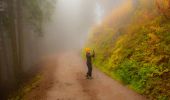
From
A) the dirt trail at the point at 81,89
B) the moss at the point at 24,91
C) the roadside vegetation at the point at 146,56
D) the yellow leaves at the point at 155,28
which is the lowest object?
the moss at the point at 24,91

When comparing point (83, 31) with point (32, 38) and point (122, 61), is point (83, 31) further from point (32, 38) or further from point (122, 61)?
point (122, 61)

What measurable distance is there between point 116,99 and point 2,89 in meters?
13.4

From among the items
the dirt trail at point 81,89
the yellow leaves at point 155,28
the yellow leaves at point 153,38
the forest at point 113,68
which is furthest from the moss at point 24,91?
the yellow leaves at point 155,28

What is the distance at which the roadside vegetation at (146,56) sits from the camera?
14297 mm

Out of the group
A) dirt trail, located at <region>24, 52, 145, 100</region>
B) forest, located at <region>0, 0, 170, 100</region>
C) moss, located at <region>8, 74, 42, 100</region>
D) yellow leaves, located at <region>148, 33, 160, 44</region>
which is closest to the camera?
dirt trail, located at <region>24, 52, 145, 100</region>

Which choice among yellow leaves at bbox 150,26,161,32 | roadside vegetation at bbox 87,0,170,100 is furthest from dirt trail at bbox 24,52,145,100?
yellow leaves at bbox 150,26,161,32

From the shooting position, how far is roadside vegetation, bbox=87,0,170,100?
46.9 ft

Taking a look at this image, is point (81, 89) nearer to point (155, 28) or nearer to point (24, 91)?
point (24, 91)

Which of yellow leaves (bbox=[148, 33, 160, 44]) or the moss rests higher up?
yellow leaves (bbox=[148, 33, 160, 44])

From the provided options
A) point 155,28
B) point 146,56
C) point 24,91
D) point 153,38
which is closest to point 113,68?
point 146,56

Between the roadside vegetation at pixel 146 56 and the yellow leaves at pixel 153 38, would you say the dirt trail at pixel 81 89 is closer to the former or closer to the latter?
the roadside vegetation at pixel 146 56

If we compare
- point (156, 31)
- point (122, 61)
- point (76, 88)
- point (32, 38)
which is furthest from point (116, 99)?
point (32, 38)

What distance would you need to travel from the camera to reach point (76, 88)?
649 inches

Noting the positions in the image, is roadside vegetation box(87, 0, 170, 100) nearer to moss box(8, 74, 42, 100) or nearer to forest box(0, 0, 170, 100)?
forest box(0, 0, 170, 100)
